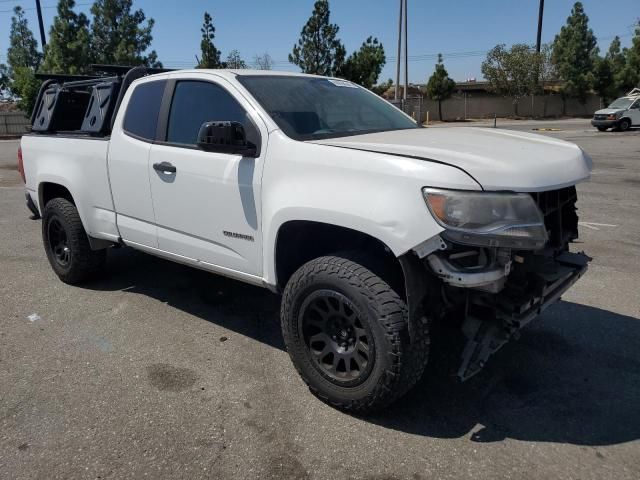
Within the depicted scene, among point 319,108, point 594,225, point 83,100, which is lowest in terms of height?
point 594,225

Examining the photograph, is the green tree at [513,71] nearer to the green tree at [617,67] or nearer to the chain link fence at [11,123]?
the green tree at [617,67]

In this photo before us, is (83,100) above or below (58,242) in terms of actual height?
above

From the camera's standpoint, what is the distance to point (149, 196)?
423 cm

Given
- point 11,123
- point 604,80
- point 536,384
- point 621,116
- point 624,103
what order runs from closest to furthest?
point 536,384, point 621,116, point 624,103, point 11,123, point 604,80

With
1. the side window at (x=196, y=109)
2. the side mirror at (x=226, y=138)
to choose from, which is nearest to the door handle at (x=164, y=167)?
the side window at (x=196, y=109)

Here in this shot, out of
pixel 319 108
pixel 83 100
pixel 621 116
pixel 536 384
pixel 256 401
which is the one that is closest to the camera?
pixel 256 401

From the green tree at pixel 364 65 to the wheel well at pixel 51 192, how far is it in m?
29.9

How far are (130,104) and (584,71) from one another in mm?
54772

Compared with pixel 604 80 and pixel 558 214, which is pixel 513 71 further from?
pixel 558 214

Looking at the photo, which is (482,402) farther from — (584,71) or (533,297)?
(584,71)

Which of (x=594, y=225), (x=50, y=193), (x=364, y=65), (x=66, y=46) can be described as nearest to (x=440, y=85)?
(x=364, y=65)

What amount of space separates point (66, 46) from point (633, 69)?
4604 cm

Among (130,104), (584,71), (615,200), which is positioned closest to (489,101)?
(584,71)

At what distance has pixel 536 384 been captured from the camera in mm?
3475
